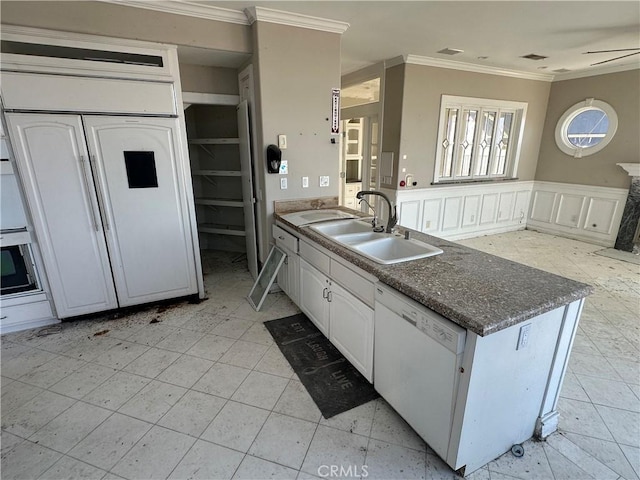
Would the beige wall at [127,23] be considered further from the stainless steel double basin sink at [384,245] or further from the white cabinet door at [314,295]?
the white cabinet door at [314,295]

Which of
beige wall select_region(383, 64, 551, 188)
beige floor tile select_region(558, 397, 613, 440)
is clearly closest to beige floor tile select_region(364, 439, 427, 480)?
beige floor tile select_region(558, 397, 613, 440)

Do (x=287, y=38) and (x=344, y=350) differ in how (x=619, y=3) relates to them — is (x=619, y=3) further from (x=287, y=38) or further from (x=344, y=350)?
(x=344, y=350)

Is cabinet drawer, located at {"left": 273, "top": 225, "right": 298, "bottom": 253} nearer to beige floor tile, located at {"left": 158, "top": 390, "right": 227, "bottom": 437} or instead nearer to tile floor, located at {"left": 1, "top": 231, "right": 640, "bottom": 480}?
tile floor, located at {"left": 1, "top": 231, "right": 640, "bottom": 480}

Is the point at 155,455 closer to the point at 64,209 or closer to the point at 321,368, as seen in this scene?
the point at 321,368

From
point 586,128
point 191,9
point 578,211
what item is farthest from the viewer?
point 578,211

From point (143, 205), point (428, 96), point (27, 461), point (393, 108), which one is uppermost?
point (428, 96)

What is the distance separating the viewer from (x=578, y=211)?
538cm

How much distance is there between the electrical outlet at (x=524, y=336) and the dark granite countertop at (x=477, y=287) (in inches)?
3.3

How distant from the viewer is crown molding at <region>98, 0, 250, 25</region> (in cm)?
256

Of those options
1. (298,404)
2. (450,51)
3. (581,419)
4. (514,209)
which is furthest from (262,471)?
(514,209)

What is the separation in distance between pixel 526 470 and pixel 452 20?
3.64 metres

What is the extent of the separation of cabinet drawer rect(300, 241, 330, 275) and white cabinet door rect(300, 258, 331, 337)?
0.05 metres

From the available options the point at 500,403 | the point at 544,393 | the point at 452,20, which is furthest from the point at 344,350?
the point at 452,20

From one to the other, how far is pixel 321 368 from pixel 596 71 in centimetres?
619
